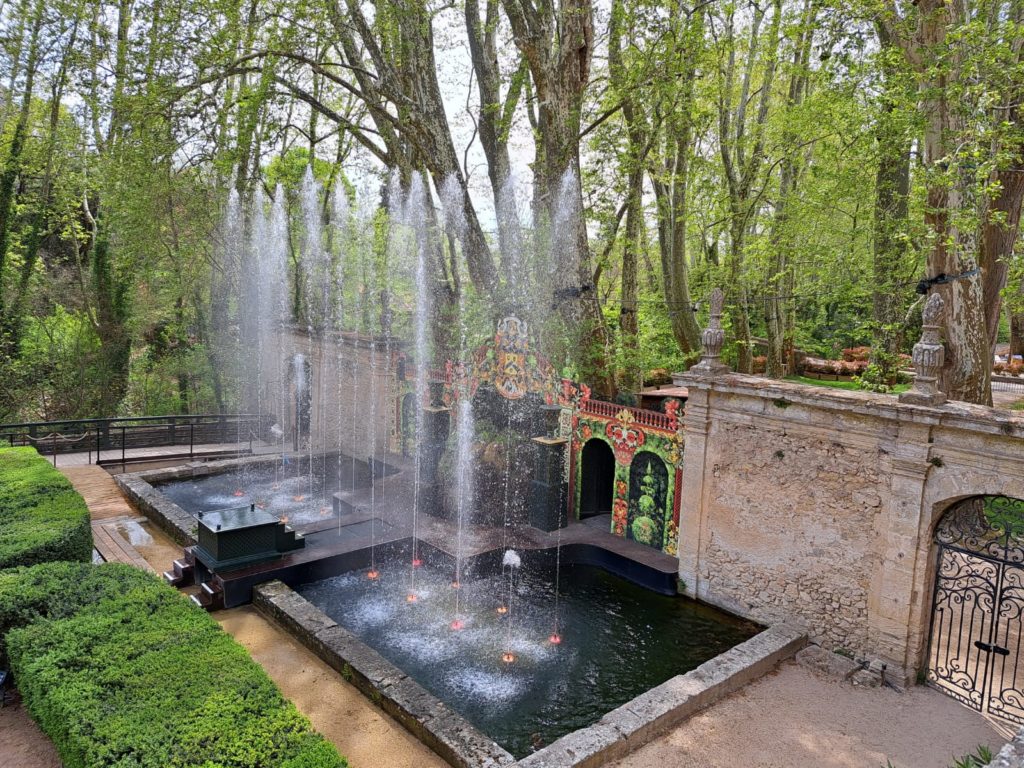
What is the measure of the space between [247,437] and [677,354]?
13.0m

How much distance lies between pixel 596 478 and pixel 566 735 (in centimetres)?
610

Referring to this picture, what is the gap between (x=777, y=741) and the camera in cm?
602

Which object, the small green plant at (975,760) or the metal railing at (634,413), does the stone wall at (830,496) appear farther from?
the small green plant at (975,760)

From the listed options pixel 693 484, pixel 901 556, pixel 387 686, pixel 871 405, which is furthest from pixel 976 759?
pixel 387 686

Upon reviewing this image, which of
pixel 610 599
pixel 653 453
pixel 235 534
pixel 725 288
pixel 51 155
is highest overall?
pixel 51 155

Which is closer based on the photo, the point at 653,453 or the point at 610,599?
the point at 610,599

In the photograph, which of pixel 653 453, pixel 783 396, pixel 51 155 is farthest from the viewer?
pixel 51 155

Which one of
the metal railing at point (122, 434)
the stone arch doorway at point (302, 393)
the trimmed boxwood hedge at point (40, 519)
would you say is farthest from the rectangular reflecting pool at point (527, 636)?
the stone arch doorway at point (302, 393)

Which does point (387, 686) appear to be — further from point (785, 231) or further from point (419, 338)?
point (785, 231)

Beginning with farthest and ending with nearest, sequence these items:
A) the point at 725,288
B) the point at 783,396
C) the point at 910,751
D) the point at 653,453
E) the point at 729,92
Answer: the point at 725,288
the point at 729,92
the point at 653,453
the point at 783,396
the point at 910,751

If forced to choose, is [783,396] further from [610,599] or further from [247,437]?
[247,437]

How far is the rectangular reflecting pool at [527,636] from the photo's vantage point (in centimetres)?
664

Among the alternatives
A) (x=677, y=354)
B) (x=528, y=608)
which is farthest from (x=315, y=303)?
(x=528, y=608)

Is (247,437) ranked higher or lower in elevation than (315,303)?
lower
